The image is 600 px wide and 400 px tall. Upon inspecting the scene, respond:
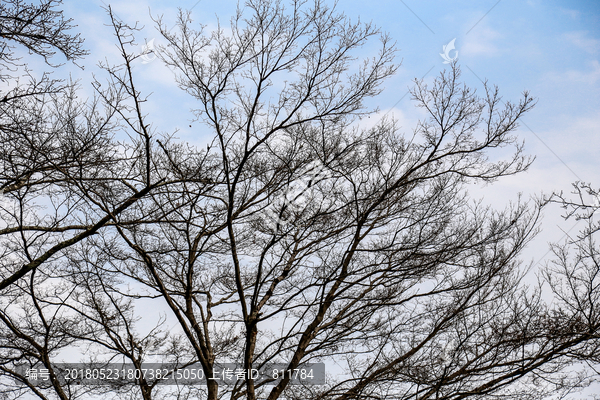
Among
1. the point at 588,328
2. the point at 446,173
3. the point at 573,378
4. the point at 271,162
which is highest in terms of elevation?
the point at 271,162

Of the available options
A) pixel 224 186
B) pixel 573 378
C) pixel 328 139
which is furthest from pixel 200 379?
pixel 573 378

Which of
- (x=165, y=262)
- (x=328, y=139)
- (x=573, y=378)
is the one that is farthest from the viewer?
(x=165, y=262)

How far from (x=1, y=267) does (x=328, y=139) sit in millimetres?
5054

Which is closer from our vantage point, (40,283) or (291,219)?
(291,219)

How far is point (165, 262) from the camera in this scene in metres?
7.09

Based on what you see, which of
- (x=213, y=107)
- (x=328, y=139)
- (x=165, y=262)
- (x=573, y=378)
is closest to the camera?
(x=213, y=107)

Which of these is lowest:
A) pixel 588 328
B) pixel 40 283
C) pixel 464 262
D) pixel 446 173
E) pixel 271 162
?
pixel 588 328

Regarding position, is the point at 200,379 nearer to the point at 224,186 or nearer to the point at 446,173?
the point at 224,186

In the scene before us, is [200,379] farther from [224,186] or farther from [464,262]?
[464,262]

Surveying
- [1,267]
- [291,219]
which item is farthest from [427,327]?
[1,267]

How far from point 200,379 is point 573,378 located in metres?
5.81

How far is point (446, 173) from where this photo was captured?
6613 millimetres

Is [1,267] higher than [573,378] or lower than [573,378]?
higher

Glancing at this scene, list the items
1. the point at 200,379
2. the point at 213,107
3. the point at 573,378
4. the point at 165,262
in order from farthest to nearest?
1. the point at 200,379
2. the point at 165,262
3. the point at 573,378
4. the point at 213,107
